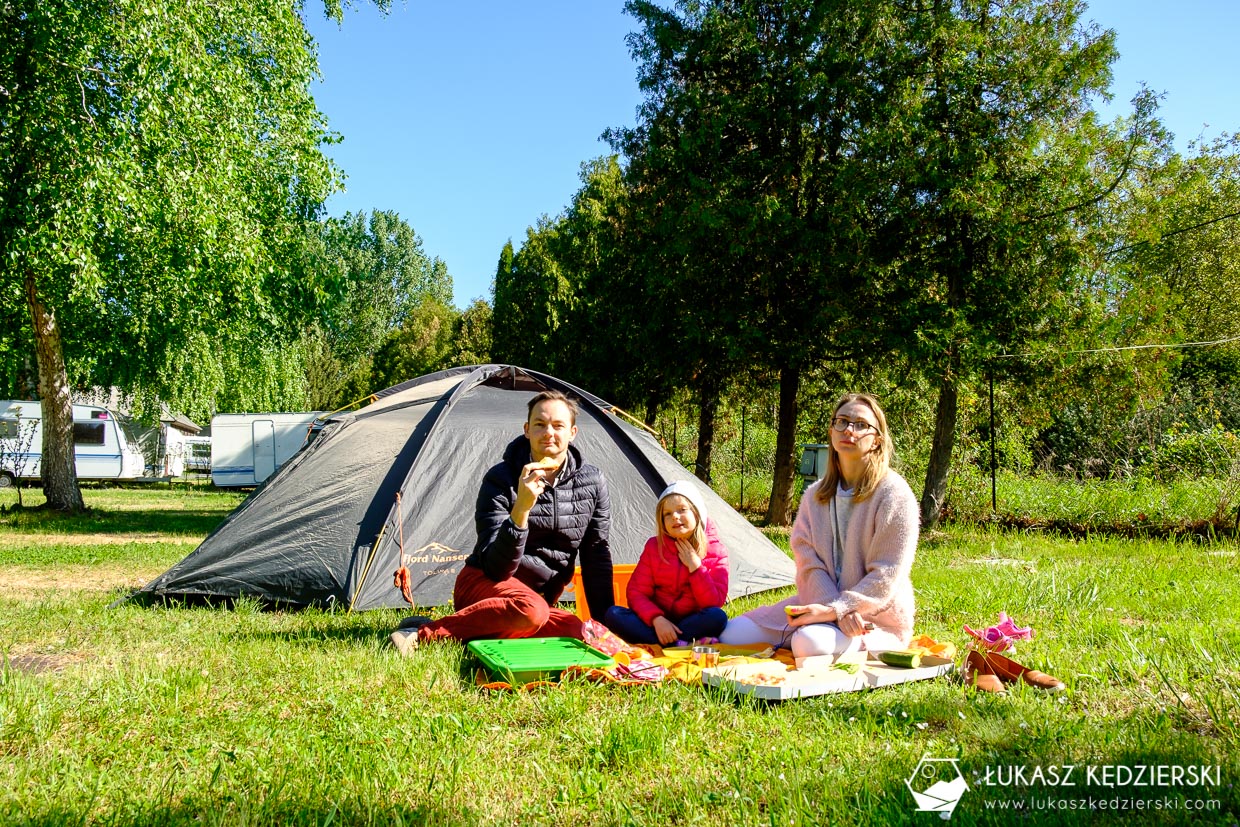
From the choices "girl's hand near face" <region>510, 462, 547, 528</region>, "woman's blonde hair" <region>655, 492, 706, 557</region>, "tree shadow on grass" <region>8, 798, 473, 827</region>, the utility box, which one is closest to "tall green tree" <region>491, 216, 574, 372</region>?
the utility box

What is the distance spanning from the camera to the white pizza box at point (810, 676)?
310 centimetres

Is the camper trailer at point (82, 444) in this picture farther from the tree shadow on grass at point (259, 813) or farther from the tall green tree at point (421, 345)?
the tree shadow on grass at point (259, 813)

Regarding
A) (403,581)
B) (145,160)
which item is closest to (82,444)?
(145,160)

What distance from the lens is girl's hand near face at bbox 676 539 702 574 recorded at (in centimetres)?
423

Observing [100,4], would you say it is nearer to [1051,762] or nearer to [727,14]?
[727,14]

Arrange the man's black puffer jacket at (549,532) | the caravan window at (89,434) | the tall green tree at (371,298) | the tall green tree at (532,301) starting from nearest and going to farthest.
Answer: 1. the man's black puffer jacket at (549,532)
2. the tall green tree at (532,301)
3. the caravan window at (89,434)
4. the tall green tree at (371,298)

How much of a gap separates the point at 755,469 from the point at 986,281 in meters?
8.01

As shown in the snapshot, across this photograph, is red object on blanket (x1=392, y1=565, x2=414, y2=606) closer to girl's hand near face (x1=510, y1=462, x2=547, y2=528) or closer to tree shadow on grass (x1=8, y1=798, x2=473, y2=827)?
girl's hand near face (x1=510, y1=462, x2=547, y2=528)

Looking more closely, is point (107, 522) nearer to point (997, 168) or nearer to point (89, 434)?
point (997, 168)

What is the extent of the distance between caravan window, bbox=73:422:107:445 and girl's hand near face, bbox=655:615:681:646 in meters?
21.9

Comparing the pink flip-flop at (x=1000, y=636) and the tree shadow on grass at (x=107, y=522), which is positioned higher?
the pink flip-flop at (x=1000, y=636)

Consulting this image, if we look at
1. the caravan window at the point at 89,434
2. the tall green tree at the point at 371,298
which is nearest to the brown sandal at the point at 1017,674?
the caravan window at the point at 89,434

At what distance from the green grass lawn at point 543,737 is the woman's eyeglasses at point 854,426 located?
1088 millimetres

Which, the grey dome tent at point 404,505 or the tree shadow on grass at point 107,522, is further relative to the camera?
the tree shadow on grass at point 107,522
